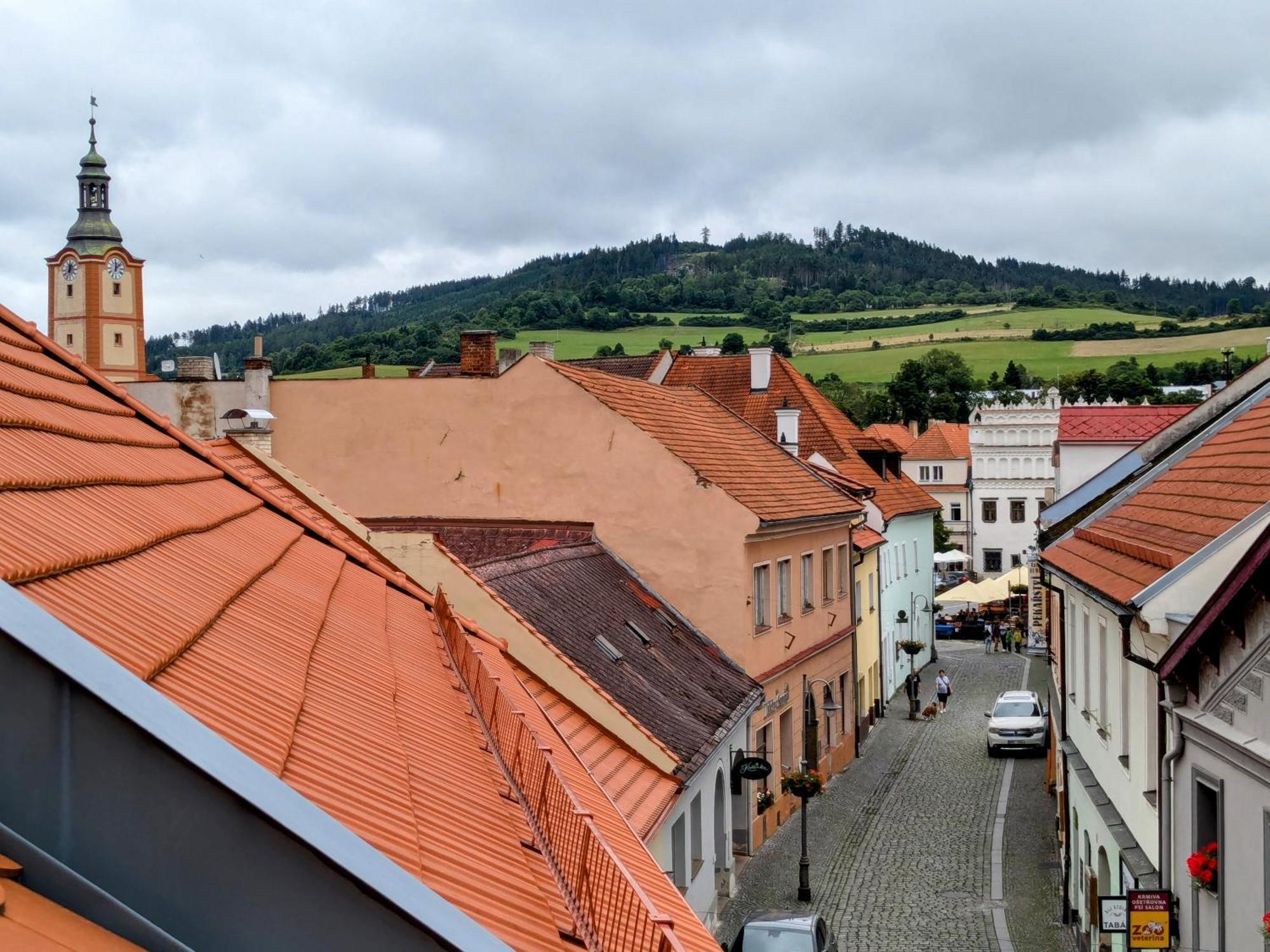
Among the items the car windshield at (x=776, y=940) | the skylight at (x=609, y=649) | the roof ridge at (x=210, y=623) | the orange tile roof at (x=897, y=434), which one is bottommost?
the car windshield at (x=776, y=940)

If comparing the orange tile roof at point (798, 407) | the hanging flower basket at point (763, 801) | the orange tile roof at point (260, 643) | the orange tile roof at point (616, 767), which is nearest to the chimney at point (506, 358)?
the orange tile roof at point (798, 407)

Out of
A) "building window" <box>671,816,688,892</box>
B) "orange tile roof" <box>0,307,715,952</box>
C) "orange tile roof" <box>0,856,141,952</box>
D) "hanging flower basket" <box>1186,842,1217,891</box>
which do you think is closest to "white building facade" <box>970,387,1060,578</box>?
"building window" <box>671,816,688,892</box>

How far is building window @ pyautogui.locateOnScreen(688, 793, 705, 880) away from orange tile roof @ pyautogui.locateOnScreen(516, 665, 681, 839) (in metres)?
2.99

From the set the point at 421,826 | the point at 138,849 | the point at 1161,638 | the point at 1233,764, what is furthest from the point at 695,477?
the point at 138,849

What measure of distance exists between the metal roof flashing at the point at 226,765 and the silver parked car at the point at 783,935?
13899 mm

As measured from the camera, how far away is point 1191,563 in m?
12.2

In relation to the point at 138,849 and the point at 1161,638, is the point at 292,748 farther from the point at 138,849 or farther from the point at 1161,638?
the point at 1161,638

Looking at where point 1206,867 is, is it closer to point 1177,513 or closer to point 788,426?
point 1177,513

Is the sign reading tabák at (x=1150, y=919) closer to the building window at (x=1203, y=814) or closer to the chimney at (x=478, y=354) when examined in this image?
the building window at (x=1203, y=814)

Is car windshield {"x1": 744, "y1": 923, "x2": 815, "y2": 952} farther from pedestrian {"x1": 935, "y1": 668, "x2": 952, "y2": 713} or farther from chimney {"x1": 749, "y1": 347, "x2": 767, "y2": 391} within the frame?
chimney {"x1": 749, "y1": 347, "x2": 767, "y2": 391}

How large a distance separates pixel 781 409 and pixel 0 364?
3134 centimetres

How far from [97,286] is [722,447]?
91350mm

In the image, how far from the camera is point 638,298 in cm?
13725

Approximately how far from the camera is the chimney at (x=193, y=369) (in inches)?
1308
